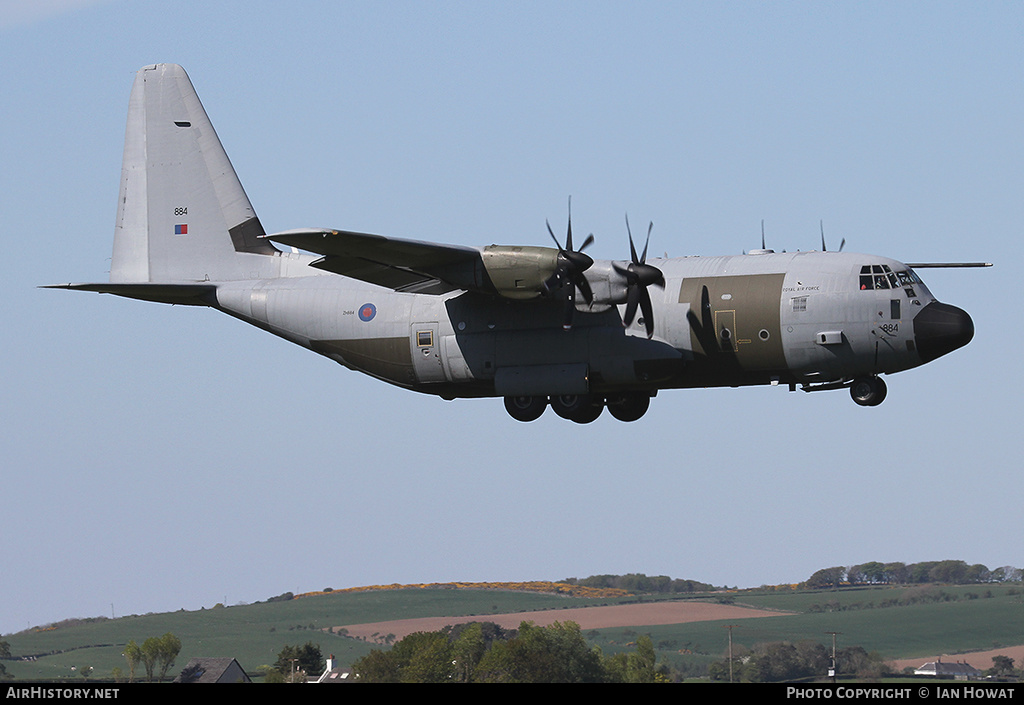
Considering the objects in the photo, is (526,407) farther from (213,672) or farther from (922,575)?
(922,575)

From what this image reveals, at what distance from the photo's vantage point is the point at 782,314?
31062 millimetres

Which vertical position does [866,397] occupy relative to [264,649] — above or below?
above

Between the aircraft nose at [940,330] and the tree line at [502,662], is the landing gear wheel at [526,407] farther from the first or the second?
the tree line at [502,662]

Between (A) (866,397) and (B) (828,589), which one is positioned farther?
(B) (828,589)

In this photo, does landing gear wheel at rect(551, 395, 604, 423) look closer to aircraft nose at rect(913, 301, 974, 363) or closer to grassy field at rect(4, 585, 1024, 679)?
aircraft nose at rect(913, 301, 974, 363)

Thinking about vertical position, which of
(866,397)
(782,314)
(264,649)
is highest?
(782,314)

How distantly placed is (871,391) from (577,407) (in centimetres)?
749

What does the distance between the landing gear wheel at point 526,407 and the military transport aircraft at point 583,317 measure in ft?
0.12

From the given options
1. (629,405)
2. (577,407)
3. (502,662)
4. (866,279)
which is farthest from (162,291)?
(502,662)

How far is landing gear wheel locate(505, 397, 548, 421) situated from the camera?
3406cm

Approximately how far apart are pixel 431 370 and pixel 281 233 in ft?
24.7
